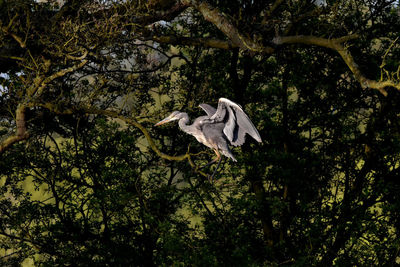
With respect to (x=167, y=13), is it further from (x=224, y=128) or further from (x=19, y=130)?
(x=224, y=128)

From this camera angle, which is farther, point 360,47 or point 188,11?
point 188,11

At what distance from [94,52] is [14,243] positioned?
6761mm

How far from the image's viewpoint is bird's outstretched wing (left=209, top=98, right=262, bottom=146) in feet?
20.4

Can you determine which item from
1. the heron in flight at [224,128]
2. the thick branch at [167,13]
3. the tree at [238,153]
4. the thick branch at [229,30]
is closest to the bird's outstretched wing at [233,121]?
the heron in flight at [224,128]

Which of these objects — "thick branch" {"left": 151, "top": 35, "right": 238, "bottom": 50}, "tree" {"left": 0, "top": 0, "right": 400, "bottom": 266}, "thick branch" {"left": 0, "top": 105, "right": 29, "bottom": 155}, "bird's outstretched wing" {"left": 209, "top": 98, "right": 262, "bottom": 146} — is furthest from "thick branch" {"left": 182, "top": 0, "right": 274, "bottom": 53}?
"thick branch" {"left": 0, "top": 105, "right": 29, "bottom": 155}

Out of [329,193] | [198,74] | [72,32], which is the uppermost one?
[198,74]

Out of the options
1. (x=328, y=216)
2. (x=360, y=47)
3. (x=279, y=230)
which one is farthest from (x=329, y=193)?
(x=360, y=47)

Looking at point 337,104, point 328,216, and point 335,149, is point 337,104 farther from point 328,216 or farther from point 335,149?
point 328,216

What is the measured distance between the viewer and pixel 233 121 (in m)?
6.27

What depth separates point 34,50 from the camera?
403 inches

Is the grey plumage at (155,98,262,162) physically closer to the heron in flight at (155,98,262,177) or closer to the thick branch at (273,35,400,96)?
the heron in flight at (155,98,262,177)

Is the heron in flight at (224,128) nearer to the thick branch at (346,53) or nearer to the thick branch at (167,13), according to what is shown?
the thick branch at (346,53)

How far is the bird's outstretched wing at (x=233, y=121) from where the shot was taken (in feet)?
20.4

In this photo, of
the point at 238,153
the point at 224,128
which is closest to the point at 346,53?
the point at 224,128
